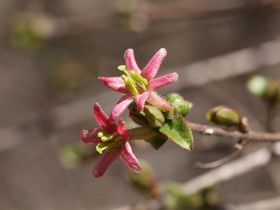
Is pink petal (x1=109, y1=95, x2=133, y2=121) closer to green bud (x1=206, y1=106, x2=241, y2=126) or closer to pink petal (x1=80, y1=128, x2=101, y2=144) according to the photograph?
pink petal (x1=80, y1=128, x2=101, y2=144)

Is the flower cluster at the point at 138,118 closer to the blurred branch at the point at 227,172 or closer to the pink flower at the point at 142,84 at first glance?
the pink flower at the point at 142,84

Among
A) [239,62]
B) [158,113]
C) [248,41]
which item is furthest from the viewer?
[248,41]

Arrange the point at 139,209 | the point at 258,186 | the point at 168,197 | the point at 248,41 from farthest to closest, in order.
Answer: the point at 248,41
the point at 258,186
the point at 168,197
the point at 139,209

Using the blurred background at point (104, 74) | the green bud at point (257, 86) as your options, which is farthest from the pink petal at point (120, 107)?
the blurred background at point (104, 74)

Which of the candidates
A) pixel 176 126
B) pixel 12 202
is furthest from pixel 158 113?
pixel 12 202

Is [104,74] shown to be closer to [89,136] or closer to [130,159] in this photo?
[89,136]

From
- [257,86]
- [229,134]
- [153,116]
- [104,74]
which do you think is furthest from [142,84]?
[104,74]

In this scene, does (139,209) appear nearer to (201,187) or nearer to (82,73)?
(201,187)
